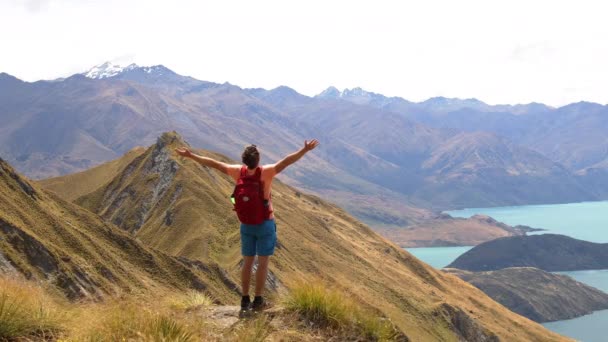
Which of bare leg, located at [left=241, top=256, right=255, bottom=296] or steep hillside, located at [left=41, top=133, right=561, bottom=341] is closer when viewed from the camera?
bare leg, located at [left=241, top=256, right=255, bottom=296]

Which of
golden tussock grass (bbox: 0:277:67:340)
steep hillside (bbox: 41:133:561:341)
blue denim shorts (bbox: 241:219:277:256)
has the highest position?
blue denim shorts (bbox: 241:219:277:256)

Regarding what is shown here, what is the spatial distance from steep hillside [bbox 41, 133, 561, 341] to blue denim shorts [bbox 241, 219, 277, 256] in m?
59.0

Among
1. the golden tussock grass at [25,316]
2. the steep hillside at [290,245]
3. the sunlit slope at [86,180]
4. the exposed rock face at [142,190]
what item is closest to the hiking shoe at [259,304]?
the golden tussock grass at [25,316]

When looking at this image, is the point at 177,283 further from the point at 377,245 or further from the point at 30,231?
the point at 377,245

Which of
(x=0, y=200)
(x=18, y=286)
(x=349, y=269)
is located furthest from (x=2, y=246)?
(x=349, y=269)

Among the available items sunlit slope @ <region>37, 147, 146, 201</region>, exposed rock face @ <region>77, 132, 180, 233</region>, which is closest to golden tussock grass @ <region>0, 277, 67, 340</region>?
exposed rock face @ <region>77, 132, 180, 233</region>

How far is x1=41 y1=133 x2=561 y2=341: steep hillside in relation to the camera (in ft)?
305

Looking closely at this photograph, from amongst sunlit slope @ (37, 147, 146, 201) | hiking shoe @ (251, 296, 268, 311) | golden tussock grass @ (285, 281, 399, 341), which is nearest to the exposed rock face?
sunlit slope @ (37, 147, 146, 201)

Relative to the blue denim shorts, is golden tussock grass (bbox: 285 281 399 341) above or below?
below

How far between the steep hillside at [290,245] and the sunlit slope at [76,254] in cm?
1027

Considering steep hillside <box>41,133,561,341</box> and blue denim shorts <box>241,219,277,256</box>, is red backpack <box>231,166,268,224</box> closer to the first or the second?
blue denim shorts <box>241,219,277,256</box>

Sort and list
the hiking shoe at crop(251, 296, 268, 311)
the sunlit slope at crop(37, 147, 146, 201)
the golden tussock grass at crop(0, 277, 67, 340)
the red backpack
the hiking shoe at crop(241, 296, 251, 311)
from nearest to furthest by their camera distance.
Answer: the golden tussock grass at crop(0, 277, 67, 340) → the red backpack → the hiking shoe at crop(251, 296, 268, 311) → the hiking shoe at crop(241, 296, 251, 311) → the sunlit slope at crop(37, 147, 146, 201)

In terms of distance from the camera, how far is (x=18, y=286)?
13.6 metres

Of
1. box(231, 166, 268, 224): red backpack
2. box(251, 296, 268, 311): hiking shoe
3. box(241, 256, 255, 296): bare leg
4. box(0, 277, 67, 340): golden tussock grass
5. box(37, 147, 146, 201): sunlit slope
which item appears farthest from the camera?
box(37, 147, 146, 201): sunlit slope
